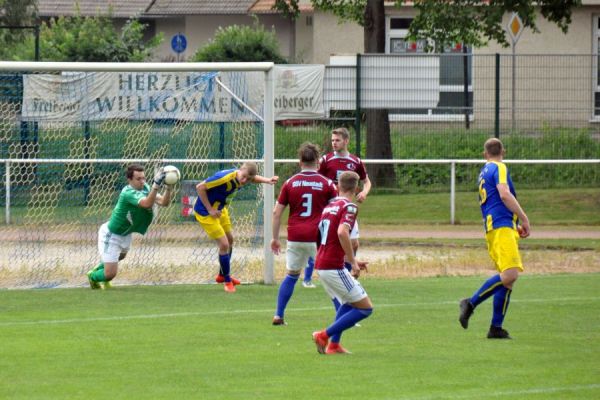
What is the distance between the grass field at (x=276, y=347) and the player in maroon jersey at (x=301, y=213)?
1.56ft

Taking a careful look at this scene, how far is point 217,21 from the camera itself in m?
44.2

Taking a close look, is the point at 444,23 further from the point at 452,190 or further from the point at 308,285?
the point at 308,285

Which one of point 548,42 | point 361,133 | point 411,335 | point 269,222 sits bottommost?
point 411,335

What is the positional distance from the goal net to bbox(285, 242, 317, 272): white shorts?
3.61m

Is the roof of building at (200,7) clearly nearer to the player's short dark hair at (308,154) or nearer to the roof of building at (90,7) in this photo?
the roof of building at (90,7)

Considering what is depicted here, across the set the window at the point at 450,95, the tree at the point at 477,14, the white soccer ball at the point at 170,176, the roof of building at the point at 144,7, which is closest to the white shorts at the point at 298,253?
the white soccer ball at the point at 170,176

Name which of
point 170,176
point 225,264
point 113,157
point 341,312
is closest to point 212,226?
point 225,264

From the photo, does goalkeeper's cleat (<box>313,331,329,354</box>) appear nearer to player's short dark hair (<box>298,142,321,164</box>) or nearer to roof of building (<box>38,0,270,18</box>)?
player's short dark hair (<box>298,142,321,164</box>)

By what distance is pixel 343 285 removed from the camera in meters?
9.93

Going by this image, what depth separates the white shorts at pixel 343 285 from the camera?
9.92m

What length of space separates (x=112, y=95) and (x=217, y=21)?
28201 mm

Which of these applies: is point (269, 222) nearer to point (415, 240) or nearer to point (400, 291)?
point (400, 291)

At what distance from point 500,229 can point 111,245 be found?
219 inches

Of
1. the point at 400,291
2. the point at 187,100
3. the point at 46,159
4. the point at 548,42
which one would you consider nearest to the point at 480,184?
the point at 400,291
